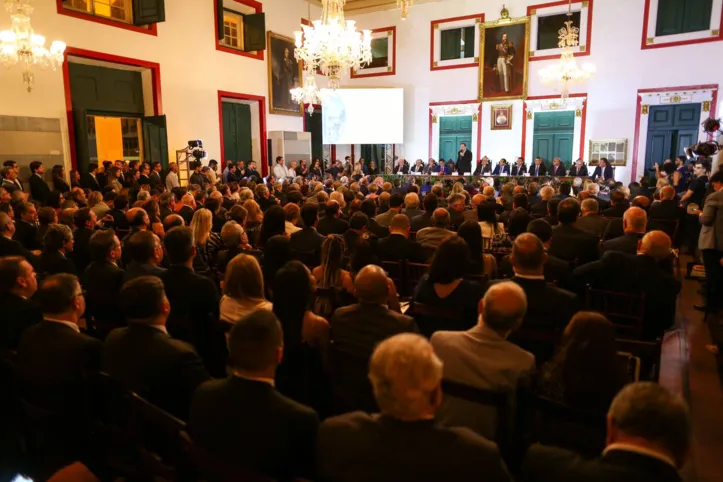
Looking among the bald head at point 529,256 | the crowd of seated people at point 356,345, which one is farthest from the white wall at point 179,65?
the bald head at point 529,256

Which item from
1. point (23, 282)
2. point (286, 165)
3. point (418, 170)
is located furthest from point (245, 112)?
point (23, 282)

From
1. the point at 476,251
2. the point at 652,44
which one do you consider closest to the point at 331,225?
the point at 476,251

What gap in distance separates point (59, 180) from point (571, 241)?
8765 millimetres

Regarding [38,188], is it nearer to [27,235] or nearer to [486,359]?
[27,235]

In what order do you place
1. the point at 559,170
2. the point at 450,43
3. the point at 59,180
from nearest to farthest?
the point at 59,180, the point at 559,170, the point at 450,43

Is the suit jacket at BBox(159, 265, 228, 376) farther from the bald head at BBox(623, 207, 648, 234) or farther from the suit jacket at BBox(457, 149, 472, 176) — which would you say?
the suit jacket at BBox(457, 149, 472, 176)

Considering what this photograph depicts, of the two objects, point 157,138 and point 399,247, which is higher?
point 157,138

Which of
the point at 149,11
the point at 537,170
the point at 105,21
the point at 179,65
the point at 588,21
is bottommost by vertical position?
the point at 537,170

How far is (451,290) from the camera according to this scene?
9.92ft

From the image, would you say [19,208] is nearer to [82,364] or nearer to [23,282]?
[23,282]

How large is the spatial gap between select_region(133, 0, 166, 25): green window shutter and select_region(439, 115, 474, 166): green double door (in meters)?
9.48

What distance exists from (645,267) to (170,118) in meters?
11.5

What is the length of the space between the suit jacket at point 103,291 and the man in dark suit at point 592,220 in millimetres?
4660

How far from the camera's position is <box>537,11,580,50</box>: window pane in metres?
15.1
